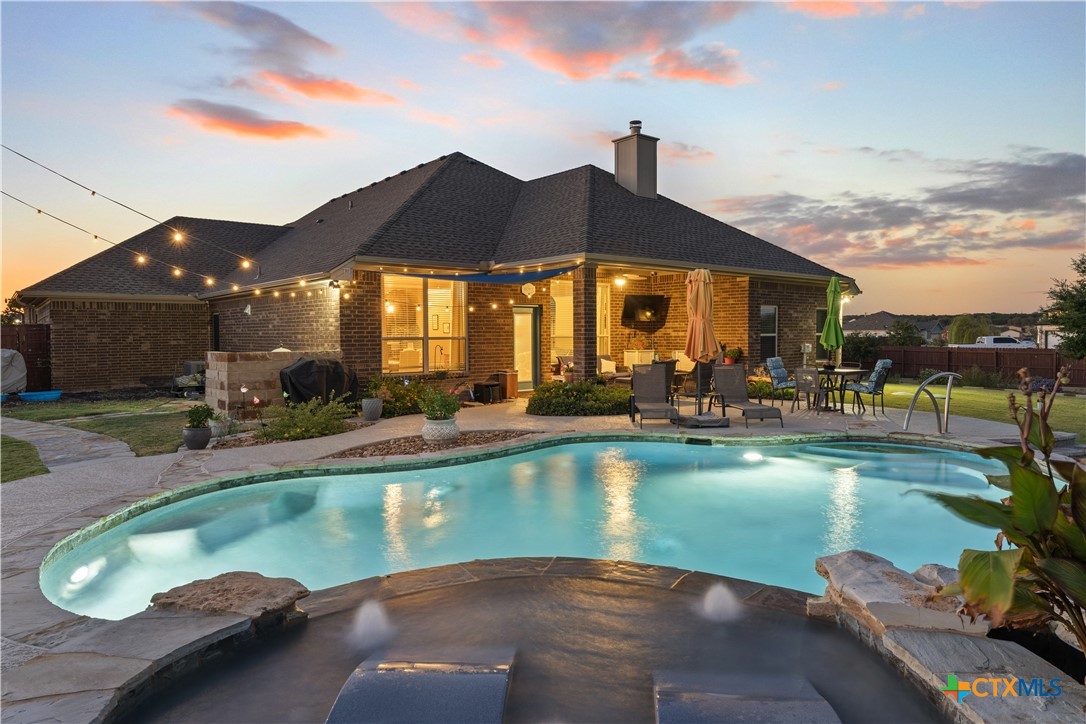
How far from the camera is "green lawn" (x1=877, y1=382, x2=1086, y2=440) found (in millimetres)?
11508

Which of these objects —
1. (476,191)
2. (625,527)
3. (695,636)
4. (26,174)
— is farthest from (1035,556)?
(26,174)

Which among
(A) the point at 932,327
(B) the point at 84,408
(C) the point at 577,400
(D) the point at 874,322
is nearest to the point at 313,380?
(C) the point at 577,400

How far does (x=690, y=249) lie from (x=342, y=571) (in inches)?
497

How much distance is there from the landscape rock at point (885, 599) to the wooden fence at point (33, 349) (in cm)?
2253

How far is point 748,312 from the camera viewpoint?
1666 centimetres

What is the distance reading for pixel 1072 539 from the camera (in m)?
2.37

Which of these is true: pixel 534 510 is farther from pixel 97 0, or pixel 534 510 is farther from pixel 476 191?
pixel 476 191

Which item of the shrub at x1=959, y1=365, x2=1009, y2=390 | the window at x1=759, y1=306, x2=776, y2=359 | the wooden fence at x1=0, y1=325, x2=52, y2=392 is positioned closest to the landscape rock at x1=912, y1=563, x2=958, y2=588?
the window at x1=759, y1=306, x2=776, y2=359

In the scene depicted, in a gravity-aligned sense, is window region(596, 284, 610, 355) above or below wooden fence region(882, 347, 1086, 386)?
above

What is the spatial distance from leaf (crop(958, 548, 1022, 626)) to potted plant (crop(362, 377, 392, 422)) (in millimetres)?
10931

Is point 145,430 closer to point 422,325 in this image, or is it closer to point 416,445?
point 416,445

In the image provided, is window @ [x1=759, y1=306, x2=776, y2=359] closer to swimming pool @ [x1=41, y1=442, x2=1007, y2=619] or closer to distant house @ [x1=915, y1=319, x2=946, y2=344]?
swimming pool @ [x1=41, y1=442, x2=1007, y2=619]

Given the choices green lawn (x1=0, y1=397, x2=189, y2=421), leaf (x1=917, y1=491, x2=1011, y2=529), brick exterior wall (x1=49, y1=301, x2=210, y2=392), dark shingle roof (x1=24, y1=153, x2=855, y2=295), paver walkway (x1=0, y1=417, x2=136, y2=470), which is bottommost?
paver walkway (x1=0, y1=417, x2=136, y2=470)

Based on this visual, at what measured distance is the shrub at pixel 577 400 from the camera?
12289 mm
